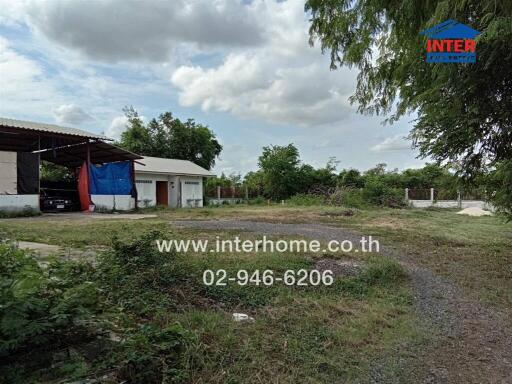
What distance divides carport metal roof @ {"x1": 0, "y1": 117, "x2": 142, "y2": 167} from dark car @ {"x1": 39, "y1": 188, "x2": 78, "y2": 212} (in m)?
1.68

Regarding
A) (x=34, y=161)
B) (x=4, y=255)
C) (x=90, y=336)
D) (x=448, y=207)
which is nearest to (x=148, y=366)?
(x=90, y=336)

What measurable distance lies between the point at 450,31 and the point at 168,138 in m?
25.7

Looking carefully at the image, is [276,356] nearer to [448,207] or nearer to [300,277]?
[300,277]

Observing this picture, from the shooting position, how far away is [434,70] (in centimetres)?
410

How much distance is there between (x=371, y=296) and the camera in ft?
13.0

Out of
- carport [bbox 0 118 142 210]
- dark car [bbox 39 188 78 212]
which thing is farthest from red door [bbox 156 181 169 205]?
dark car [bbox 39 188 78 212]

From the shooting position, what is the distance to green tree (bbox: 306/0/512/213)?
372 cm

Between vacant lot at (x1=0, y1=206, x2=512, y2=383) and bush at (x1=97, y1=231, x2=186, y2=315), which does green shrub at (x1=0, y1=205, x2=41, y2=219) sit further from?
bush at (x1=97, y1=231, x2=186, y2=315)

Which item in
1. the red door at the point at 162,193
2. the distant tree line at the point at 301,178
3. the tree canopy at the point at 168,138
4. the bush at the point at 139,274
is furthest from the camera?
the tree canopy at the point at 168,138

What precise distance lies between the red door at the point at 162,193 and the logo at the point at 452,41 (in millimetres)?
19102

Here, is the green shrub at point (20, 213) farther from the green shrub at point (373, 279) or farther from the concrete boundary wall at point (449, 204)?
the concrete boundary wall at point (449, 204)

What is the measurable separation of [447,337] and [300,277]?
1663 millimetres

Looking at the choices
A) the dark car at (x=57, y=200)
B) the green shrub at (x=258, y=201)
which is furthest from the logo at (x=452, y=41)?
the green shrub at (x=258, y=201)

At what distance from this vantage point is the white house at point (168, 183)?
2025cm
